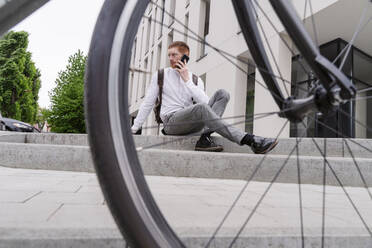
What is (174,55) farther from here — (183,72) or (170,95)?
(170,95)

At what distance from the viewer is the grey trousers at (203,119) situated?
265 centimetres

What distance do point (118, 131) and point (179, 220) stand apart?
21.4 inches

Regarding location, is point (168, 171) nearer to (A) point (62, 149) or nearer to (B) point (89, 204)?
(A) point (62, 149)

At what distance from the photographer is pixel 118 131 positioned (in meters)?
0.51

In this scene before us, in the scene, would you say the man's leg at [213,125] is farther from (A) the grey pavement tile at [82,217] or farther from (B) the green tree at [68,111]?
(B) the green tree at [68,111]

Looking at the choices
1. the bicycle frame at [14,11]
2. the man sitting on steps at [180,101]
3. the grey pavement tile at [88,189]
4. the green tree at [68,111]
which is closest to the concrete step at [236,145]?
the man sitting on steps at [180,101]

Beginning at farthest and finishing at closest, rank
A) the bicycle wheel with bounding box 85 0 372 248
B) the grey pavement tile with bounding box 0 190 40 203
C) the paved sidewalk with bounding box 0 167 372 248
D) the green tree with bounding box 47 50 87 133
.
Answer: the green tree with bounding box 47 50 87 133, the grey pavement tile with bounding box 0 190 40 203, the paved sidewalk with bounding box 0 167 372 248, the bicycle wheel with bounding box 85 0 372 248

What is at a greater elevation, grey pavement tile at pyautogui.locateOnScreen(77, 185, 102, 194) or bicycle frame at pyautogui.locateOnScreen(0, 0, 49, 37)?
bicycle frame at pyautogui.locateOnScreen(0, 0, 49, 37)

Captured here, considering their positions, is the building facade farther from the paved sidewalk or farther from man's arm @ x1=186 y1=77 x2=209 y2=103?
the paved sidewalk

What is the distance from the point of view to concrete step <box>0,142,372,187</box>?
235cm

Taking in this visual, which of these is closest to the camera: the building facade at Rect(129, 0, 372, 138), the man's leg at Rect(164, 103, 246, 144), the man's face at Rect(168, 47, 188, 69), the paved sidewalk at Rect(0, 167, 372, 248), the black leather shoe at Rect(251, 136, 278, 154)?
the paved sidewalk at Rect(0, 167, 372, 248)

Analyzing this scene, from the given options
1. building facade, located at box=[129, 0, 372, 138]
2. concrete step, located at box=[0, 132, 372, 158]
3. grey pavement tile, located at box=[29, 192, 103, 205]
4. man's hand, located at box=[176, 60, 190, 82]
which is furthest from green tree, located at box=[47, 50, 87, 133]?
grey pavement tile, located at box=[29, 192, 103, 205]

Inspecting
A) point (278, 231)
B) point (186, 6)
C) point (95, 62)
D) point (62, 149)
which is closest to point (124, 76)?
point (95, 62)

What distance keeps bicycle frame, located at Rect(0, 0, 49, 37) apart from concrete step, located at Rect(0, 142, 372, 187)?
1784mm
